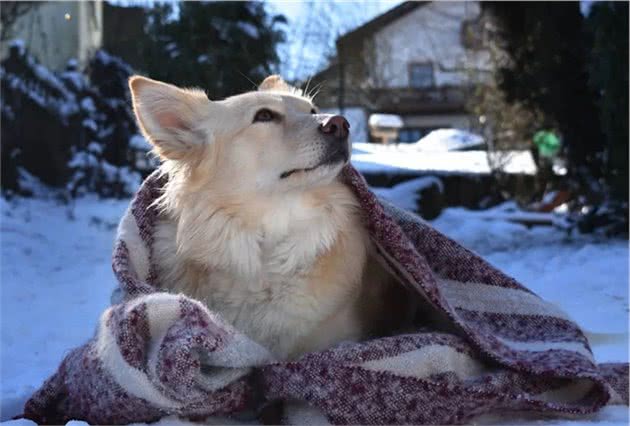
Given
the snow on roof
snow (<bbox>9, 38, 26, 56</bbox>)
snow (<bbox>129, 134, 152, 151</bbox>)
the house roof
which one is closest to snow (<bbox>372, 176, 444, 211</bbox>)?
the snow on roof

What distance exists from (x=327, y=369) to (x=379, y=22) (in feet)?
36.6

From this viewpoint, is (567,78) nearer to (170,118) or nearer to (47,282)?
(47,282)

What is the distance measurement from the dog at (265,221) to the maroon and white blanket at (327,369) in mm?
104

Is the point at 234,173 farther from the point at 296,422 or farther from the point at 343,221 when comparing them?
the point at 296,422

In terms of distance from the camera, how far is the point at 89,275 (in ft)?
19.3

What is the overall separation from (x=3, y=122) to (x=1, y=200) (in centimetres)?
102

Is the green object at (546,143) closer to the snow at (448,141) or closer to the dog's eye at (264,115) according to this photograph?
the snow at (448,141)

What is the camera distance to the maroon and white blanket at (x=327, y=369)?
1.98 m

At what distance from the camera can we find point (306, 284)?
2.43 meters

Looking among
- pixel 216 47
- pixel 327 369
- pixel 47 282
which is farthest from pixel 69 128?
pixel 327 369

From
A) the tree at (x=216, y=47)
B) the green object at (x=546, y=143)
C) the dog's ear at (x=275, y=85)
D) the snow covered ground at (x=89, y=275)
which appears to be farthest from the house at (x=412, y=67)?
the dog's ear at (x=275, y=85)

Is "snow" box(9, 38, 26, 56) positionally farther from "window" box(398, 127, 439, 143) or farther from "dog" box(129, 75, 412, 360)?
"dog" box(129, 75, 412, 360)

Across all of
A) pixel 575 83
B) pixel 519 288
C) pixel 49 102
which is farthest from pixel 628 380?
pixel 49 102

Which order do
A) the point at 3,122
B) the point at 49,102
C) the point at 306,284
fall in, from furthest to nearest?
the point at 49,102, the point at 3,122, the point at 306,284
